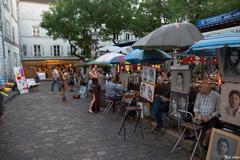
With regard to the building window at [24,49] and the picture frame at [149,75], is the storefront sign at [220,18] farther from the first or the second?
the building window at [24,49]

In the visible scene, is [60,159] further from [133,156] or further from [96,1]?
[96,1]

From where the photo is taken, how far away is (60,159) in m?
4.20

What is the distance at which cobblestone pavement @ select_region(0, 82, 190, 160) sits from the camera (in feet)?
14.3

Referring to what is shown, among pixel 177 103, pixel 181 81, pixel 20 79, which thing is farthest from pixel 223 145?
pixel 20 79

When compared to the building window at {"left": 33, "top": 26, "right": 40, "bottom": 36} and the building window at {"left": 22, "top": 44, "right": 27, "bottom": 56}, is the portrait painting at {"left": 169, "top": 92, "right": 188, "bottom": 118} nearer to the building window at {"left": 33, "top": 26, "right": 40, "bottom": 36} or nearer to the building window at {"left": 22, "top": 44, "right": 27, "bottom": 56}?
the building window at {"left": 22, "top": 44, "right": 27, "bottom": 56}

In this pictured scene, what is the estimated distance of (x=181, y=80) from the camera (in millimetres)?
4887

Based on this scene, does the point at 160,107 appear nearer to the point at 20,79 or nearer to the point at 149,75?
the point at 149,75

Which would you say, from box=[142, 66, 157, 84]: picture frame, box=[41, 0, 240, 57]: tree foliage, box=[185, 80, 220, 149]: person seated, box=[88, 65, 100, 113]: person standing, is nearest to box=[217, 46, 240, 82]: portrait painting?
box=[185, 80, 220, 149]: person seated

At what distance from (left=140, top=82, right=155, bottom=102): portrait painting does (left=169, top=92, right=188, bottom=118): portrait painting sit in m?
0.84

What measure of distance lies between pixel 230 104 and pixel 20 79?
14561mm

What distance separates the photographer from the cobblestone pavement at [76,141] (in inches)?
171

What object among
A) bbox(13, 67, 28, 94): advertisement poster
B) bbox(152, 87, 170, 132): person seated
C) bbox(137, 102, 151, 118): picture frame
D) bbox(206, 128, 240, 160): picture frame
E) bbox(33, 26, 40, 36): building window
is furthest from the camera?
bbox(33, 26, 40, 36): building window

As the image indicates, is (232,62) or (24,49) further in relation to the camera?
(24,49)

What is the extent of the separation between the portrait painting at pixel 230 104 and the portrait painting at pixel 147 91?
234cm
